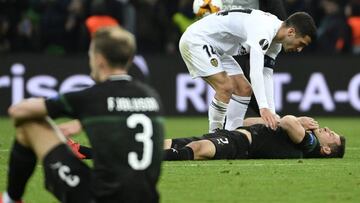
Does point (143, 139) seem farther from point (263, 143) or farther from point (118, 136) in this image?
point (263, 143)

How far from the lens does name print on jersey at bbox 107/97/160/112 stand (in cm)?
579

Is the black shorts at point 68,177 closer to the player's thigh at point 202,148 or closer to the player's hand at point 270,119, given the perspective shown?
the player's thigh at point 202,148

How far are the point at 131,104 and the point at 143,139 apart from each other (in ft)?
0.68

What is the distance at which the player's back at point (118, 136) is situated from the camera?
5.77 m

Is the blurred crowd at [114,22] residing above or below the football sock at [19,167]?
below

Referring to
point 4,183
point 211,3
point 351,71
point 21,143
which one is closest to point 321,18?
point 351,71

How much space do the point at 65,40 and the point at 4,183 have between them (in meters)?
11.9

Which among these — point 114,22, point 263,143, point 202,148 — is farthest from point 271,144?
point 114,22

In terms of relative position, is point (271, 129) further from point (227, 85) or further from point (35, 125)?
point (35, 125)

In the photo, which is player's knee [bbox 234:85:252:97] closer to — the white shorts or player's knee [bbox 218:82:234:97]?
the white shorts

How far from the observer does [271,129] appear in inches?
395

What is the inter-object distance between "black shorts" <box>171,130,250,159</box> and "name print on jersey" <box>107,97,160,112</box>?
4.04 metres

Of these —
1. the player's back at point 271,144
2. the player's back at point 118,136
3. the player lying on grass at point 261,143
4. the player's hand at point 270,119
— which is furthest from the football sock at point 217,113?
the player's back at point 118,136

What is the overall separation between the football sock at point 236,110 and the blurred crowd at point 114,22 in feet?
25.3
